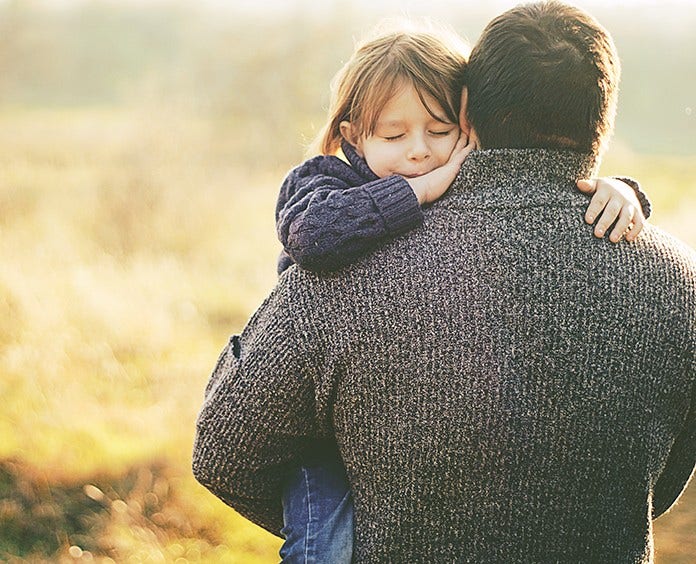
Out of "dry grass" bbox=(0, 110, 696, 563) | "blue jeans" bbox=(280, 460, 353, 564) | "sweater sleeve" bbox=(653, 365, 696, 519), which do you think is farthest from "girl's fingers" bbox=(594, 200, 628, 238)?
"dry grass" bbox=(0, 110, 696, 563)

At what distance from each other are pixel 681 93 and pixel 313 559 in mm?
11232

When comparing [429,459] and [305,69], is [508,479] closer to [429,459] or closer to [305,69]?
[429,459]

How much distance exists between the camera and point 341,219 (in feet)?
4.90

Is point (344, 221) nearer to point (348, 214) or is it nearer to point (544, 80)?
point (348, 214)

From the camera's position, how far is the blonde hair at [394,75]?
1809 mm

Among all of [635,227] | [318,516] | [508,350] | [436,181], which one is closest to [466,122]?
[436,181]

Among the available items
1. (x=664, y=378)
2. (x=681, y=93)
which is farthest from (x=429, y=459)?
(x=681, y=93)

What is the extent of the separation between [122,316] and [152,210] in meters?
4.02

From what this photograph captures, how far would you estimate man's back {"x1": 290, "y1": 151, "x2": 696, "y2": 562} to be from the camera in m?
1.40

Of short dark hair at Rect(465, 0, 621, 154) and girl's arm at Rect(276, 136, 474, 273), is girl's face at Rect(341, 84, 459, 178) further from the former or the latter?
short dark hair at Rect(465, 0, 621, 154)

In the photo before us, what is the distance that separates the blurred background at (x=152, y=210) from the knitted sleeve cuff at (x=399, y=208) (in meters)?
0.42

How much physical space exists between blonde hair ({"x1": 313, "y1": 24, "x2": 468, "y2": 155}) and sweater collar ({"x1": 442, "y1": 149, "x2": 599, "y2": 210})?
0.35 m

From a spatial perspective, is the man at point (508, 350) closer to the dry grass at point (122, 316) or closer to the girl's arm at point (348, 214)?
the girl's arm at point (348, 214)

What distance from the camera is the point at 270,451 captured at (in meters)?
1.57
